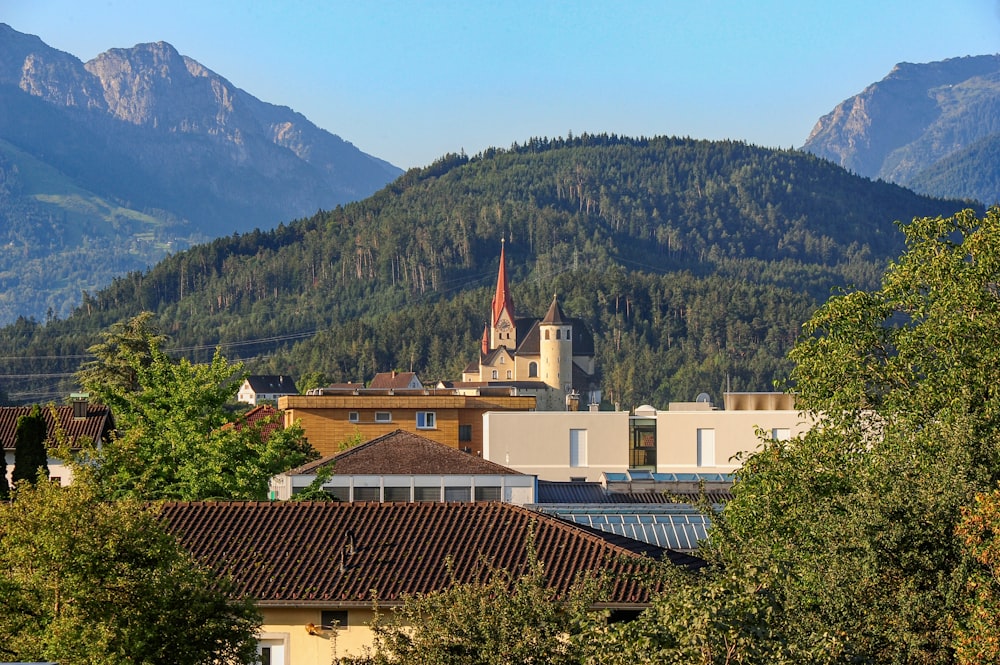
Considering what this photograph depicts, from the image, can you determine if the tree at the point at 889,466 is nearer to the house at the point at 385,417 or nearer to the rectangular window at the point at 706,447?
the rectangular window at the point at 706,447

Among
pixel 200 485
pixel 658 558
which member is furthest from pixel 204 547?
pixel 200 485

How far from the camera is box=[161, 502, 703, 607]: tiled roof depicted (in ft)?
82.3

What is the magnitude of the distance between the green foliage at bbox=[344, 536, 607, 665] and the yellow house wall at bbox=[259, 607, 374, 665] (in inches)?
320

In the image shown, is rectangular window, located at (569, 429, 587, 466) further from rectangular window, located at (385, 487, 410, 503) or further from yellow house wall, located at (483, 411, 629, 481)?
rectangular window, located at (385, 487, 410, 503)

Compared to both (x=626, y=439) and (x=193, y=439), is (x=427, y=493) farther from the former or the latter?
(x=626, y=439)

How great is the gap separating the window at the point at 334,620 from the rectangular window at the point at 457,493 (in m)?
24.8

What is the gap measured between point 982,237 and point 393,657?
18930 millimetres

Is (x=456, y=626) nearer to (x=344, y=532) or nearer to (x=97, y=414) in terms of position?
(x=344, y=532)

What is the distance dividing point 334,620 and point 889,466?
9.05 m

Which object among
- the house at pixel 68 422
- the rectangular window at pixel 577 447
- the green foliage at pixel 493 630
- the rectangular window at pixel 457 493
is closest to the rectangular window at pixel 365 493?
the rectangular window at pixel 457 493

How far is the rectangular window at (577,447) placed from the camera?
71.8 m

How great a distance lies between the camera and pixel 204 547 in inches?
1064

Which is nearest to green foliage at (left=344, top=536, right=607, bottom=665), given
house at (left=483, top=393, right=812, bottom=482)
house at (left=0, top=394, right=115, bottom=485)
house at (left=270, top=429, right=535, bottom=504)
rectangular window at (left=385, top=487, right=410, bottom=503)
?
house at (left=270, top=429, right=535, bottom=504)

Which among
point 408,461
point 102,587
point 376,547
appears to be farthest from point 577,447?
point 102,587
